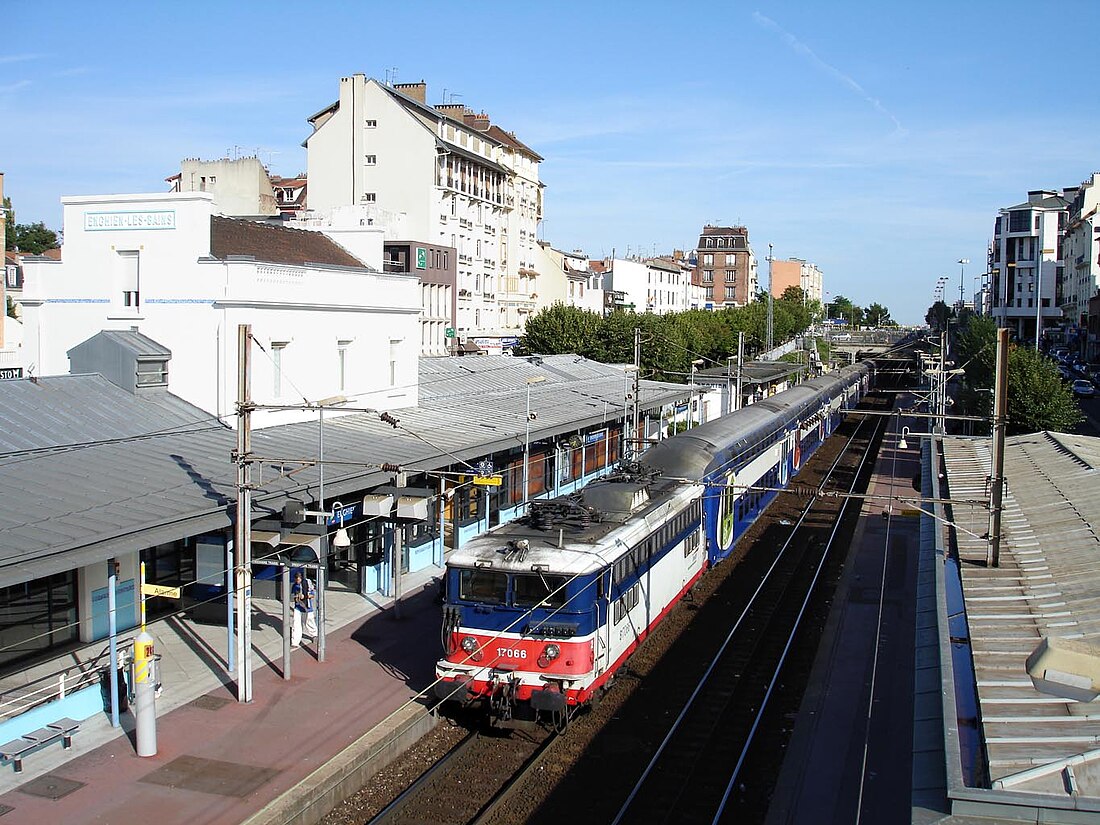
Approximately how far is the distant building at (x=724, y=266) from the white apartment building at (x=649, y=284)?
65.5 ft

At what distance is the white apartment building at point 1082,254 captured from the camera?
8952 centimetres

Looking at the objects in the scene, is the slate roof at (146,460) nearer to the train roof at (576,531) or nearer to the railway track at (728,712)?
the train roof at (576,531)

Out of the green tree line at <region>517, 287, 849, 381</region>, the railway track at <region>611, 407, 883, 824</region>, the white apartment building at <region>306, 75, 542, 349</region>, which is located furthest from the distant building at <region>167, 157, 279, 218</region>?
the railway track at <region>611, 407, 883, 824</region>

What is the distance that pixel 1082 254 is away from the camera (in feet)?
306

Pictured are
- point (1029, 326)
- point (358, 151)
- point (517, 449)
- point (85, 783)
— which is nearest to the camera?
point (85, 783)

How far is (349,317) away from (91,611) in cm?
1050

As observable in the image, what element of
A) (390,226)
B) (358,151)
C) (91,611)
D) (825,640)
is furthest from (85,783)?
(358,151)

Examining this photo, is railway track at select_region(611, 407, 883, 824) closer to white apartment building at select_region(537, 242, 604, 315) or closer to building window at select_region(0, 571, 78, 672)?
building window at select_region(0, 571, 78, 672)

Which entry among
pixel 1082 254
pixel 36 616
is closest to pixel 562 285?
pixel 1082 254

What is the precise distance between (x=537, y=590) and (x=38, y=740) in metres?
6.81

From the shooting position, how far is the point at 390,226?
55500 mm

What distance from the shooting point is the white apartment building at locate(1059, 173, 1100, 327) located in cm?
8952

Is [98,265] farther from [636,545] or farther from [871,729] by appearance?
[871,729]

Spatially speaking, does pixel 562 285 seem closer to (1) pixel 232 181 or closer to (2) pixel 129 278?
(1) pixel 232 181
